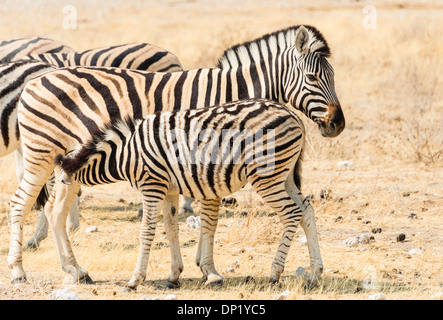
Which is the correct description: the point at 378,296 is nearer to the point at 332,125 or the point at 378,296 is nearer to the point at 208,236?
the point at 208,236

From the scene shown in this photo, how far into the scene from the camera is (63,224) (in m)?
7.23

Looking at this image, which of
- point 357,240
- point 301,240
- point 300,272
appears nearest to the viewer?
point 300,272

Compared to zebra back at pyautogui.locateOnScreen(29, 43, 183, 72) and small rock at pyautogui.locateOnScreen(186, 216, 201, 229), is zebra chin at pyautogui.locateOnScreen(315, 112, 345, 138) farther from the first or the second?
zebra back at pyautogui.locateOnScreen(29, 43, 183, 72)

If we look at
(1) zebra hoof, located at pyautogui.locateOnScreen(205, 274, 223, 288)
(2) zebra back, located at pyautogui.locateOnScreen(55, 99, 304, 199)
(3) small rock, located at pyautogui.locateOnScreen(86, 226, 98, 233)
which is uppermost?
(2) zebra back, located at pyautogui.locateOnScreen(55, 99, 304, 199)

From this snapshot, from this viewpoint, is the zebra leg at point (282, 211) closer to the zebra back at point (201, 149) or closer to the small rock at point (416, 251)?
the zebra back at point (201, 149)

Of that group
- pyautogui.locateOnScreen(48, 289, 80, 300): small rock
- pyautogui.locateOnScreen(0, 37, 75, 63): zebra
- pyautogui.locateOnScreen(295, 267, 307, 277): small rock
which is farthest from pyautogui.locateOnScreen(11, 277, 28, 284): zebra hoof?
pyautogui.locateOnScreen(0, 37, 75, 63): zebra

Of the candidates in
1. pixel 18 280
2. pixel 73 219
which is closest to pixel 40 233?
pixel 73 219

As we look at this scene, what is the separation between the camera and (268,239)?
27.9ft

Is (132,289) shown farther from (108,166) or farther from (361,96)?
(361,96)

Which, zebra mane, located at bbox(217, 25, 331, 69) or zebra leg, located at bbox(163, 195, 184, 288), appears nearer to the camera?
zebra leg, located at bbox(163, 195, 184, 288)

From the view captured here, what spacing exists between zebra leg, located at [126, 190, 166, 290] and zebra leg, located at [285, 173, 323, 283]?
4.59 ft

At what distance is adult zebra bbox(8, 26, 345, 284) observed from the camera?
712cm

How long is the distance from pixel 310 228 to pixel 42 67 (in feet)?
13.4

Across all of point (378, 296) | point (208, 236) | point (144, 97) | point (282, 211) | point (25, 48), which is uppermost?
point (25, 48)
